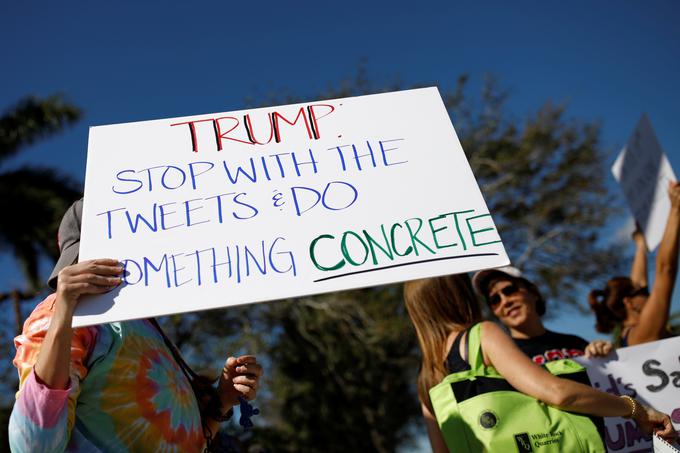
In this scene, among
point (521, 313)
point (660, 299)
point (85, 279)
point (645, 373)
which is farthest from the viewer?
point (660, 299)

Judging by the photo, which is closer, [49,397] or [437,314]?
[49,397]

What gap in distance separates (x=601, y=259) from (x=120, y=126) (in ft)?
36.4

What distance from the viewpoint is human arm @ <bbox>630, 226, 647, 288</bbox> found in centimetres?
330

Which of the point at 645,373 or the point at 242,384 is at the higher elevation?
the point at 242,384

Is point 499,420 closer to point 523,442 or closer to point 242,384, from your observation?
point 523,442

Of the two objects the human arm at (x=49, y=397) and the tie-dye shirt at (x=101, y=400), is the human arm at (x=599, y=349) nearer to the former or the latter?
the tie-dye shirt at (x=101, y=400)

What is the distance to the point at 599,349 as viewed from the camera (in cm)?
231

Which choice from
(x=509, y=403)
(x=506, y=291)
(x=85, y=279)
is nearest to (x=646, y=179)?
(x=506, y=291)

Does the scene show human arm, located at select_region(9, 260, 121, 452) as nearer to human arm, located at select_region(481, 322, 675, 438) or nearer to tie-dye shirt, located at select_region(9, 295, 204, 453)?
tie-dye shirt, located at select_region(9, 295, 204, 453)

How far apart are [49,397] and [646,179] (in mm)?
3685

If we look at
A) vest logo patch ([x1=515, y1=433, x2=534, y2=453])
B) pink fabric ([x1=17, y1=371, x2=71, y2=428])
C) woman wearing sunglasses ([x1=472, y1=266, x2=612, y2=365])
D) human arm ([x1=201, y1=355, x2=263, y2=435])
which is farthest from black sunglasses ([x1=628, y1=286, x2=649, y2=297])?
pink fabric ([x1=17, y1=371, x2=71, y2=428])

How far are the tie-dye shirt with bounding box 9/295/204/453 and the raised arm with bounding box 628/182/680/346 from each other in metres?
2.29

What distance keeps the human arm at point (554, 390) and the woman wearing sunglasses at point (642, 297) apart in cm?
99

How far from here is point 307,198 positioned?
158 centimetres
